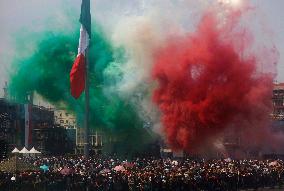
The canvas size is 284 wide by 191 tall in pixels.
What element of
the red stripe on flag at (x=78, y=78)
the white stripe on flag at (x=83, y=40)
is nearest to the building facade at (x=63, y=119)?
the white stripe on flag at (x=83, y=40)

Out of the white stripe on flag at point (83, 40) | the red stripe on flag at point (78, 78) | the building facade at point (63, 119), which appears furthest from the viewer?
the building facade at point (63, 119)

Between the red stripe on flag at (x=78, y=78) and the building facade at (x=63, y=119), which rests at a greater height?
the building facade at (x=63, y=119)

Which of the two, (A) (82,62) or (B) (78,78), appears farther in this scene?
(A) (82,62)

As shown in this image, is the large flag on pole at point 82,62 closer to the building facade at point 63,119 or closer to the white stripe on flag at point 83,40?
the white stripe on flag at point 83,40

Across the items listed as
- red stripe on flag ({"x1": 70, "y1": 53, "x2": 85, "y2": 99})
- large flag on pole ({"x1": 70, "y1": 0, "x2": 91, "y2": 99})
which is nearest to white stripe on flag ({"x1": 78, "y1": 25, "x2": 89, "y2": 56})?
large flag on pole ({"x1": 70, "y1": 0, "x2": 91, "y2": 99})

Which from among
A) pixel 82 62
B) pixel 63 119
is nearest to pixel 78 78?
pixel 82 62

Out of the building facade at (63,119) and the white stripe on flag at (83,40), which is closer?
the white stripe on flag at (83,40)

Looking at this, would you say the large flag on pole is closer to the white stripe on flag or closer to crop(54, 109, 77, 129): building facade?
the white stripe on flag

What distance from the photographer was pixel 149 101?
57250 mm

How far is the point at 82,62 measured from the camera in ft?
118

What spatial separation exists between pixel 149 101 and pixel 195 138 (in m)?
12.7

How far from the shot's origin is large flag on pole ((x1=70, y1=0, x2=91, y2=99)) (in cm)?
3572

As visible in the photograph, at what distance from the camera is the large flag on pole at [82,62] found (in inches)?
1406

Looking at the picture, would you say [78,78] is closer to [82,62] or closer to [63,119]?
[82,62]
